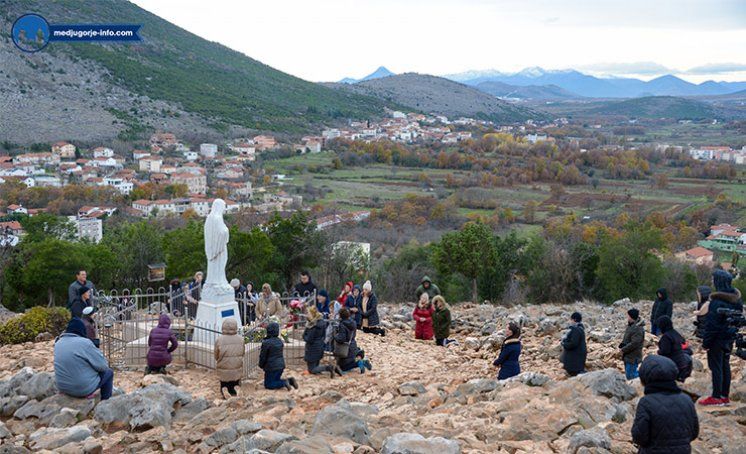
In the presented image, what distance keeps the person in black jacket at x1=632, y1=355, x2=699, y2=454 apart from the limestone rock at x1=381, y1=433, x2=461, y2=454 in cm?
162

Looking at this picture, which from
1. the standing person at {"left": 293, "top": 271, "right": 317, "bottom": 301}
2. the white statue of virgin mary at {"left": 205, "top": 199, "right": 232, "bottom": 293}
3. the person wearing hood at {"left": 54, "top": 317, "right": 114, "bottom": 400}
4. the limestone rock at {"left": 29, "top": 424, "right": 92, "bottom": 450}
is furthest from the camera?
the standing person at {"left": 293, "top": 271, "right": 317, "bottom": 301}

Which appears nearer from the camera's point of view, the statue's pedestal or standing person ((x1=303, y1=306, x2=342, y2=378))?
standing person ((x1=303, y1=306, x2=342, y2=378))

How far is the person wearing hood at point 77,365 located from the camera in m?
6.91

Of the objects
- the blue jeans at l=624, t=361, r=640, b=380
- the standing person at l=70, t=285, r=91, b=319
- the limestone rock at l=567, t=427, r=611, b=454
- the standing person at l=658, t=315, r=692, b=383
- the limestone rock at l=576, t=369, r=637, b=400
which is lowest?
the blue jeans at l=624, t=361, r=640, b=380

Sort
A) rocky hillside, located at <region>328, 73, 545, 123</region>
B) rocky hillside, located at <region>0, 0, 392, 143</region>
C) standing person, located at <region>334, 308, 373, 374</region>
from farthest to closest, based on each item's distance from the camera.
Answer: rocky hillside, located at <region>328, 73, 545, 123</region>, rocky hillside, located at <region>0, 0, 392, 143</region>, standing person, located at <region>334, 308, 373, 374</region>

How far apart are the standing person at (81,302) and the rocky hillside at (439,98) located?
6157 inches

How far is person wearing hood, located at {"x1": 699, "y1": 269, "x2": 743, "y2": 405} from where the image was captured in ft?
21.7

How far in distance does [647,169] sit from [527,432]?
3179 inches

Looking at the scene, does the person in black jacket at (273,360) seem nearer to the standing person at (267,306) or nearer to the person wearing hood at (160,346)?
the person wearing hood at (160,346)

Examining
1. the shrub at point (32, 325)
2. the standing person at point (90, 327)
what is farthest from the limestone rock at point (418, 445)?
the shrub at point (32, 325)

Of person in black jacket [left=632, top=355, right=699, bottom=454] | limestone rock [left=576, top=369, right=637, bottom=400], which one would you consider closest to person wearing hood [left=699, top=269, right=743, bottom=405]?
limestone rock [left=576, top=369, right=637, bottom=400]

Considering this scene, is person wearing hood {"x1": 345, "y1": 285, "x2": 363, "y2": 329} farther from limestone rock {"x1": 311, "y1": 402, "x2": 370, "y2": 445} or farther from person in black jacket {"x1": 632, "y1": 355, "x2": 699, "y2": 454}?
person in black jacket {"x1": 632, "y1": 355, "x2": 699, "y2": 454}

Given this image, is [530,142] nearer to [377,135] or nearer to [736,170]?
[377,135]

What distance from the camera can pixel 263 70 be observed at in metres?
125
